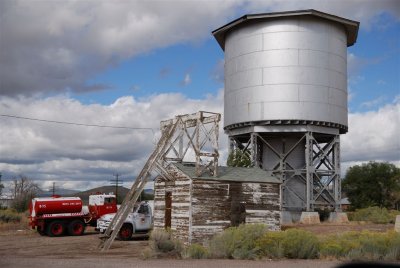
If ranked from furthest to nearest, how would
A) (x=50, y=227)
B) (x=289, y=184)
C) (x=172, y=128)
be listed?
(x=289, y=184), (x=50, y=227), (x=172, y=128)

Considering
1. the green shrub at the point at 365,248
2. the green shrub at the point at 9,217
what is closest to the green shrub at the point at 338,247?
the green shrub at the point at 365,248

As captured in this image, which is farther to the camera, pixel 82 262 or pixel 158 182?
pixel 158 182

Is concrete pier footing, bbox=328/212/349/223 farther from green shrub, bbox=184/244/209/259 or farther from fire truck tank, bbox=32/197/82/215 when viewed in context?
green shrub, bbox=184/244/209/259

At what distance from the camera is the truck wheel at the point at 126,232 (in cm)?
2953

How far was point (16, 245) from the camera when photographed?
2623 cm

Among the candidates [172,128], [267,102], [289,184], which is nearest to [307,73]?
[267,102]

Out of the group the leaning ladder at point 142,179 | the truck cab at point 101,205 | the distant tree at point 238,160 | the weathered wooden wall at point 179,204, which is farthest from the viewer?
the distant tree at point 238,160

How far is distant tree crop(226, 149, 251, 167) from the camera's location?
39.5 meters

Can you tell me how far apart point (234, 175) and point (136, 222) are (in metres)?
7.90

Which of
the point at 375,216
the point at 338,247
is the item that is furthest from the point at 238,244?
the point at 375,216

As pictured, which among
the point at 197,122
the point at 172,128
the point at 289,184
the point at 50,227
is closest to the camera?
the point at 197,122

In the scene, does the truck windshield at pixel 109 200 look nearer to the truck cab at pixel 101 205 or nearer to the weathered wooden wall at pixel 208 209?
the truck cab at pixel 101 205

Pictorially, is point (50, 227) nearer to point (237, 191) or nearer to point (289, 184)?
point (237, 191)

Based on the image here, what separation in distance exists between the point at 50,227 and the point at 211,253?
1682 cm
